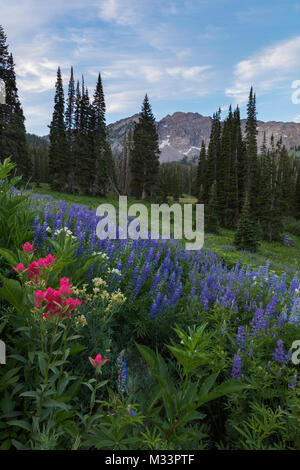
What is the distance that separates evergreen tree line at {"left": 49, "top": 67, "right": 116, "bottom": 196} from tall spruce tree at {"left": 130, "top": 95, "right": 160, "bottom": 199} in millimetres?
5255

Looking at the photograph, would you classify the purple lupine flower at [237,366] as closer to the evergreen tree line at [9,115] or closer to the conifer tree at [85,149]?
the evergreen tree line at [9,115]

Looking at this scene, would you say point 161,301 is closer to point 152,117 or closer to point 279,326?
point 279,326

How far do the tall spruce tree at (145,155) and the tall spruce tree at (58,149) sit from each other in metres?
10.4

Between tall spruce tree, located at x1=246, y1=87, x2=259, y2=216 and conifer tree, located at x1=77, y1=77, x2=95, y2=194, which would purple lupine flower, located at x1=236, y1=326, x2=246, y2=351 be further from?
conifer tree, located at x1=77, y1=77, x2=95, y2=194

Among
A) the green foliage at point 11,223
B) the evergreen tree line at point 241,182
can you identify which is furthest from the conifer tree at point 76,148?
Answer: the green foliage at point 11,223

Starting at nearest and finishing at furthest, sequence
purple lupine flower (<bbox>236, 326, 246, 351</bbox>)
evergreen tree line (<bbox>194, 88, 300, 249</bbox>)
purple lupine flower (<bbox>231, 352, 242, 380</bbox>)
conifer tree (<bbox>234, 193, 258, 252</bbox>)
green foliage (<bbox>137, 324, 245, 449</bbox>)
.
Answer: green foliage (<bbox>137, 324, 245, 449</bbox>) < purple lupine flower (<bbox>231, 352, 242, 380</bbox>) < purple lupine flower (<bbox>236, 326, 246, 351</bbox>) < conifer tree (<bbox>234, 193, 258, 252</bbox>) < evergreen tree line (<bbox>194, 88, 300, 249</bbox>)

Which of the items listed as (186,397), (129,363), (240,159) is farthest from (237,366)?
(240,159)

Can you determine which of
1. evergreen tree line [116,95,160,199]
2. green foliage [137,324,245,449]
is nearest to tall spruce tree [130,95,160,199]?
evergreen tree line [116,95,160,199]

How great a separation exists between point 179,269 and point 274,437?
2971 millimetres

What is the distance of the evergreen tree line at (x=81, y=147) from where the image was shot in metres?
37.9

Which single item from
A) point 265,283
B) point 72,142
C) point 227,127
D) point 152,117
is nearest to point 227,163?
point 227,127

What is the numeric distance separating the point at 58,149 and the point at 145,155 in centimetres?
1283

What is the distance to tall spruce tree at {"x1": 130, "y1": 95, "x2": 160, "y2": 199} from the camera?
131 ft

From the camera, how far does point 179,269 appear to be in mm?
4680
